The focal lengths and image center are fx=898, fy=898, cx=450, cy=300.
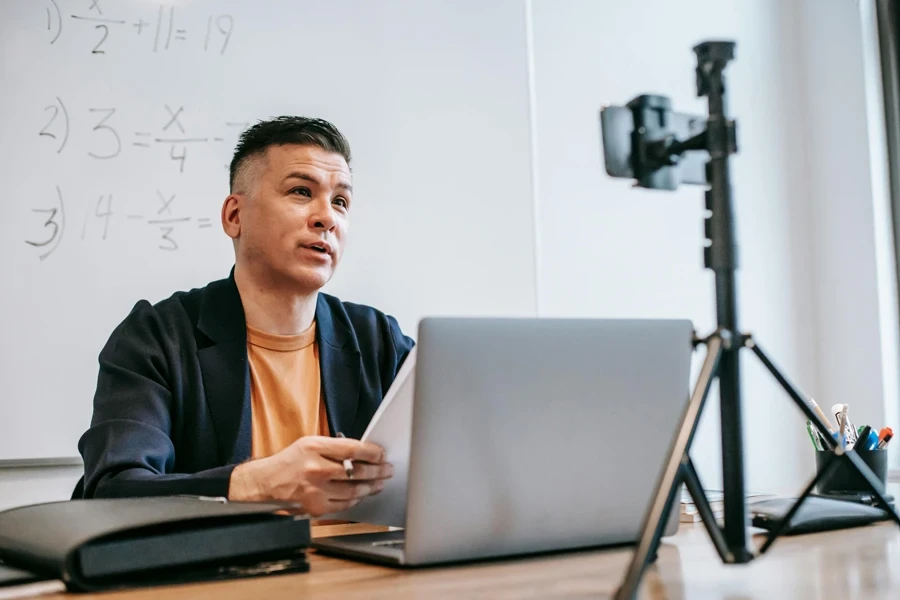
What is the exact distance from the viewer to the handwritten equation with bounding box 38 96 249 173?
72.7 inches

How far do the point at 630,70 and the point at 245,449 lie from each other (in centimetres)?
164

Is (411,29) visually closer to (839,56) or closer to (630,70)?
(630,70)

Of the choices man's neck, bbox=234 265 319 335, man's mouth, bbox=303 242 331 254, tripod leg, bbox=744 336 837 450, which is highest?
man's mouth, bbox=303 242 331 254

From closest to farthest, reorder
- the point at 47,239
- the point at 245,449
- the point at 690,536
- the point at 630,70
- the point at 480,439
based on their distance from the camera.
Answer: the point at 480,439 < the point at 690,536 < the point at 245,449 < the point at 47,239 < the point at 630,70

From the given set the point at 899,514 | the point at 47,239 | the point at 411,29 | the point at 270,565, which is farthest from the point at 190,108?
the point at 899,514

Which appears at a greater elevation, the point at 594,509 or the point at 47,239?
the point at 47,239

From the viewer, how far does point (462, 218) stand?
2.29 m

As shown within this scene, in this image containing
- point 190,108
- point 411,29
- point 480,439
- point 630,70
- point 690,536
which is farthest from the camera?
point 630,70

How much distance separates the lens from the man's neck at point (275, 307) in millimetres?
1662

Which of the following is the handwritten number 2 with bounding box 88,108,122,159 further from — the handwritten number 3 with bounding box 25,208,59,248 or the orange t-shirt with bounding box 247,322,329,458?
the orange t-shirt with bounding box 247,322,329,458

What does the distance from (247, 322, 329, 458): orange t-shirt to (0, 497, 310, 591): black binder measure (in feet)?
2.41

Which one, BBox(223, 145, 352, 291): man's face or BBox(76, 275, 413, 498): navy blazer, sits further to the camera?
BBox(223, 145, 352, 291): man's face

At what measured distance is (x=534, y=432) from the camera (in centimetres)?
80

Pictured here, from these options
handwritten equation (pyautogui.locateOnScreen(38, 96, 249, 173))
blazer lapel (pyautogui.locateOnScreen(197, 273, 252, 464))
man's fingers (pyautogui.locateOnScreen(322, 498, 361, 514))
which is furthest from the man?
man's fingers (pyautogui.locateOnScreen(322, 498, 361, 514))
